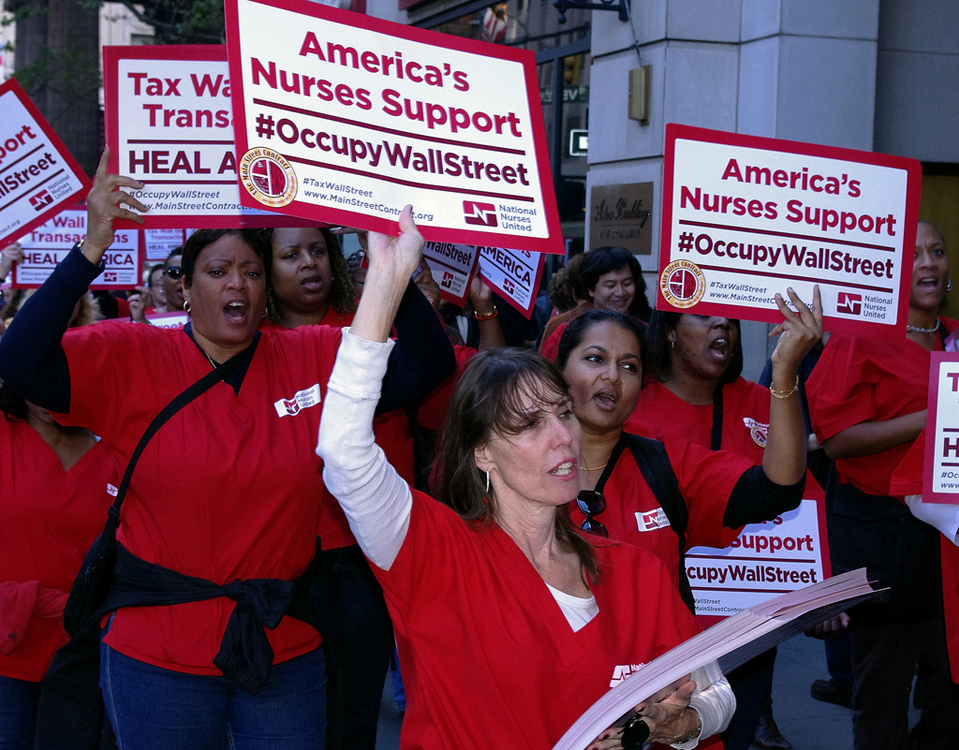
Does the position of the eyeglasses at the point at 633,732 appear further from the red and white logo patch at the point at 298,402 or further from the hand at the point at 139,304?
the hand at the point at 139,304

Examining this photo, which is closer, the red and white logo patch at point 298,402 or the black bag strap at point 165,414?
the black bag strap at point 165,414

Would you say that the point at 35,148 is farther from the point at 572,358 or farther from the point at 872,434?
the point at 872,434

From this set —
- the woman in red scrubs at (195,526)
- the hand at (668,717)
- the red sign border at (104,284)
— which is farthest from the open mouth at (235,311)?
the red sign border at (104,284)

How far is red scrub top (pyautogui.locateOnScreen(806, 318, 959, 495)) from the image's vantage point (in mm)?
4215

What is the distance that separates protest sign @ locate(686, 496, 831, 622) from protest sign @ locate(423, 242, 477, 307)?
1.89m

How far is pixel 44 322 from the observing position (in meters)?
2.77

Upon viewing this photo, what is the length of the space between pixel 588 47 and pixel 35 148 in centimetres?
654

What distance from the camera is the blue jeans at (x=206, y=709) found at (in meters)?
2.97

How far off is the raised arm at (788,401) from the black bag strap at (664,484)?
0.27m

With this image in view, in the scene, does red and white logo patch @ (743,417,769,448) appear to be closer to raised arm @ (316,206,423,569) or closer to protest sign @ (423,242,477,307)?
protest sign @ (423,242,477,307)

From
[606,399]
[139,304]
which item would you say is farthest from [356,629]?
[139,304]

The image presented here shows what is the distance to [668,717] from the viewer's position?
226cm

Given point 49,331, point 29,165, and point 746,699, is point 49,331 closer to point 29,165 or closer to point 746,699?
point 29,165

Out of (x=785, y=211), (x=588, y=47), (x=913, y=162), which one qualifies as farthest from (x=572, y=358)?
(x=588, y=47)
